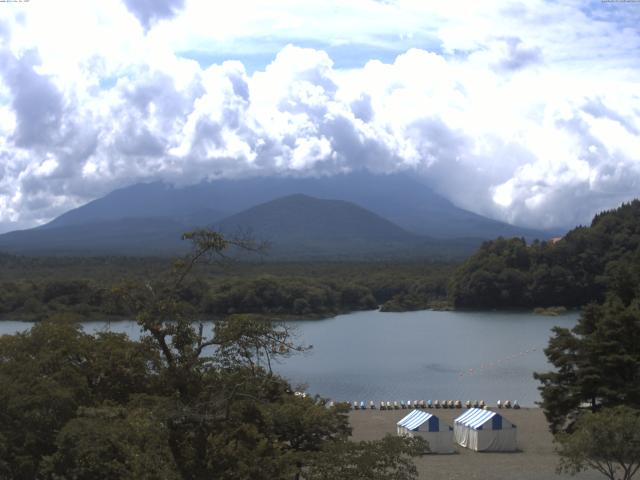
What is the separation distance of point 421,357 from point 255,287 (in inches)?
770

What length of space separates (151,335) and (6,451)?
241 cm

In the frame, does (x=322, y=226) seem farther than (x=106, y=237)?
Yes

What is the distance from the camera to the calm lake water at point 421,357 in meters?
28.4

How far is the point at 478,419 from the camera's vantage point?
18984 millimetres

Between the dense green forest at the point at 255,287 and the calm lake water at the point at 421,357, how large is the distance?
2399 mm

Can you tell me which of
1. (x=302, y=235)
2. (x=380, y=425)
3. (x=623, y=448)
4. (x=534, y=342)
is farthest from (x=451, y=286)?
(x=302, y=235)

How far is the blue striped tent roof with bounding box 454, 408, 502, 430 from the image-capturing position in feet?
60.9

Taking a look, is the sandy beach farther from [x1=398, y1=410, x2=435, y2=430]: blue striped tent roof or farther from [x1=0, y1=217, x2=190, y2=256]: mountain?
[x1=0, y1=217, x2=190, y2=256]: mountain

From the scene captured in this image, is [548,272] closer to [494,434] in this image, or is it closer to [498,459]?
[494,434]

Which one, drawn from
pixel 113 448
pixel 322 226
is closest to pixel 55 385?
pixel 113 448

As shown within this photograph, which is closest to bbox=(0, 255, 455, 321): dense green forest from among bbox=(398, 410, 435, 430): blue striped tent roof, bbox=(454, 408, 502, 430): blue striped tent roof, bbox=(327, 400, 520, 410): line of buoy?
bbox=(327, 400, 520, 410): line of buoy

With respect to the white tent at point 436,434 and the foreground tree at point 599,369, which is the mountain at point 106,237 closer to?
the white tent at point 436,434

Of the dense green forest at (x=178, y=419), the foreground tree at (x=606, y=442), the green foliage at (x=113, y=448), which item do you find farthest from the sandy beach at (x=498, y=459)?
the green foliage at (x=113, y=448)

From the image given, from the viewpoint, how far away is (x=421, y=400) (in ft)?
86.9
